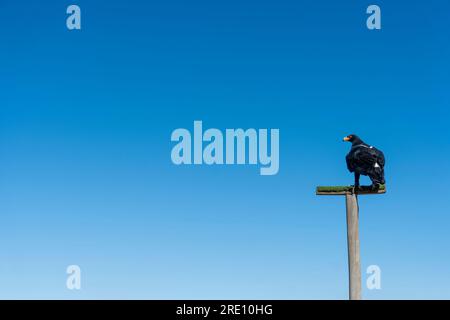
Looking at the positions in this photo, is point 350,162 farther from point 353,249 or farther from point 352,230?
point 353,249

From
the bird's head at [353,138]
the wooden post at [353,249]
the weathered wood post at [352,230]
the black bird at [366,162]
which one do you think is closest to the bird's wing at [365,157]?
the black bird at [366,162]

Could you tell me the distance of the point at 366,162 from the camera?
12.2 meters

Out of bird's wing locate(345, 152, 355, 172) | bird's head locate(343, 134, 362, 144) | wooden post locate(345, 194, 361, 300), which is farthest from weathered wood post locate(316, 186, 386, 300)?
bird's head locate(343, 134, 362, 144)

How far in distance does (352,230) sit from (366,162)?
1435 mm

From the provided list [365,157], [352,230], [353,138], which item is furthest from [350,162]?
[352,230]

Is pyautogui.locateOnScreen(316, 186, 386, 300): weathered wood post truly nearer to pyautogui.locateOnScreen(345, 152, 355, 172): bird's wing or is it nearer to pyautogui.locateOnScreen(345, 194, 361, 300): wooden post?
pyautogui.locateOnScreen(345, 194, 361, 300): wooden post

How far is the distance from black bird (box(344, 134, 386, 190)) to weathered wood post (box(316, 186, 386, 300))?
0.80 feet

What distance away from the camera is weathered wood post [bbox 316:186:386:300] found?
11453 mm

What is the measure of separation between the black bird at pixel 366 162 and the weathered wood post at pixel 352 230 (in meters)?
0.24

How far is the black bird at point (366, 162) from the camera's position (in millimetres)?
12102
